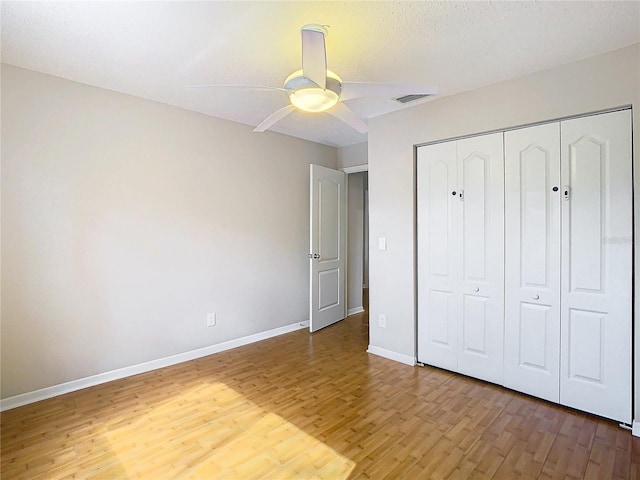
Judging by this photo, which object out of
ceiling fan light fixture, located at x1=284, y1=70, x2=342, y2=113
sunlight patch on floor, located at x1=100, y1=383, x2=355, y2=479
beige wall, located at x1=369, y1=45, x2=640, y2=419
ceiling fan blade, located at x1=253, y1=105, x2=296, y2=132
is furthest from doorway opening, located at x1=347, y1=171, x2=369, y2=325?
ceiling fan light fixture, located at x1=284, y1=70, x2=342, y2=113

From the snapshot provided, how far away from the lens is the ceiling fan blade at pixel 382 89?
1.79 metres

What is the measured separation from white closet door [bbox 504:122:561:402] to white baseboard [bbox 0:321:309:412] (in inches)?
104

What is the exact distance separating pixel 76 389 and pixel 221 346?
131 centimetres

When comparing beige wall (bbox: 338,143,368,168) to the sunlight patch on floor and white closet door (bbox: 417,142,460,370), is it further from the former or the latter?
the sunlight patch on floor

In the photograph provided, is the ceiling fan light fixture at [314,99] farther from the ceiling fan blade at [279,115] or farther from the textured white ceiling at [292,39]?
the textured white ceiling at [292,39]

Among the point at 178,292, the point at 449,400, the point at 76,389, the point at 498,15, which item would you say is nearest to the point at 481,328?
the point at 449,400

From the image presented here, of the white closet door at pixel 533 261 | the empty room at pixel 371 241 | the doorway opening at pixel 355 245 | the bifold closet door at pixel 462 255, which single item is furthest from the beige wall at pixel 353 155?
the white closet door at pixel 533 261

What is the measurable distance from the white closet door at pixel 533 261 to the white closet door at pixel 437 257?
0.45 metres

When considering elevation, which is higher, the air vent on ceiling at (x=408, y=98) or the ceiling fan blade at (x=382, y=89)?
the air vent on ceiling at (x=408, y=98)

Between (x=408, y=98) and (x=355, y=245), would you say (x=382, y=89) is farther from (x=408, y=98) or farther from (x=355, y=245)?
(x=355, y=245)

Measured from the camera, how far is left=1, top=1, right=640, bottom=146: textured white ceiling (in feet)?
6.07

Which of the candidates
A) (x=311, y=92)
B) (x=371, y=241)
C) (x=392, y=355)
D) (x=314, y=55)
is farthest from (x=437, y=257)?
(x=314, y=55)

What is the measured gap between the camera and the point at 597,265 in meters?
2.37

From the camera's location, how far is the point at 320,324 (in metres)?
4.50
